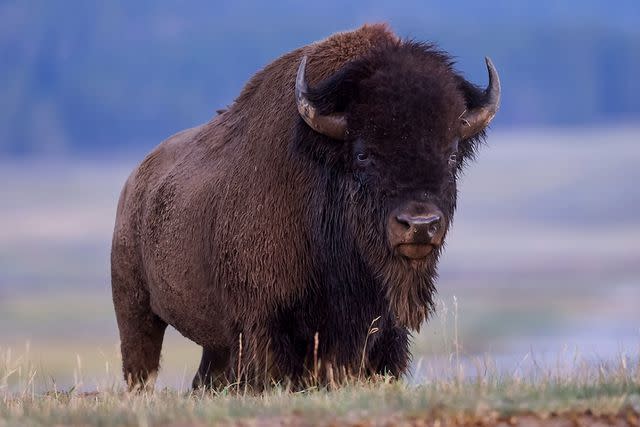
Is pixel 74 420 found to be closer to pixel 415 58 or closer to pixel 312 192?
pixel 312 192

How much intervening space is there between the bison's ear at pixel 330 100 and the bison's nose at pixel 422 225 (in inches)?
40.5

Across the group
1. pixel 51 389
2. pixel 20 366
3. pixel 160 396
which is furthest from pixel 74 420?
pixel 51 389

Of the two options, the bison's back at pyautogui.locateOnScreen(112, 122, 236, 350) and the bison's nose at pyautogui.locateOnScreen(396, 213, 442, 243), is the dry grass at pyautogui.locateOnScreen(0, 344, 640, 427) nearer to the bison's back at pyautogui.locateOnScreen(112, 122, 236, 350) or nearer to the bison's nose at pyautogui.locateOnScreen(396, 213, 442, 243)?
the bison's nose at pyautogui.locateOnScreen(396, 213, 442, 243)

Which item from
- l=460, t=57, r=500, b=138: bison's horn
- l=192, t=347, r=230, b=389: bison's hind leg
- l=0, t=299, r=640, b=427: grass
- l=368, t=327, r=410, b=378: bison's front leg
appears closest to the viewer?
l=0, t=299, r=640, b=427: grass

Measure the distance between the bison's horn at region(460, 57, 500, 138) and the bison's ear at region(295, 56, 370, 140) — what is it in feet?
2.99

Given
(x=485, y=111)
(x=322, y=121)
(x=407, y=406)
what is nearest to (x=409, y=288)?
(x=322, y=121)

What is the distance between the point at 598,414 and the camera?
705cm

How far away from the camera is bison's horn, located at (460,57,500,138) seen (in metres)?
9.65

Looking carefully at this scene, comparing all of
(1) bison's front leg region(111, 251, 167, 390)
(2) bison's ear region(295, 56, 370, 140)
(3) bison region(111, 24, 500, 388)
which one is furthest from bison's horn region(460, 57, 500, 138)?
(1) bison's front leg region(111, 251, 167, 390)

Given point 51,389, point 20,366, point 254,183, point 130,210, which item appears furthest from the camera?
point 130,210

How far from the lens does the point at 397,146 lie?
891 centimetres

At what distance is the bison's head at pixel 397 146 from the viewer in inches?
345

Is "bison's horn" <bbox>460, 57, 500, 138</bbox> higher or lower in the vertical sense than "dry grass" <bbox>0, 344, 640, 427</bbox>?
higher

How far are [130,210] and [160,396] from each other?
12.0 ft
